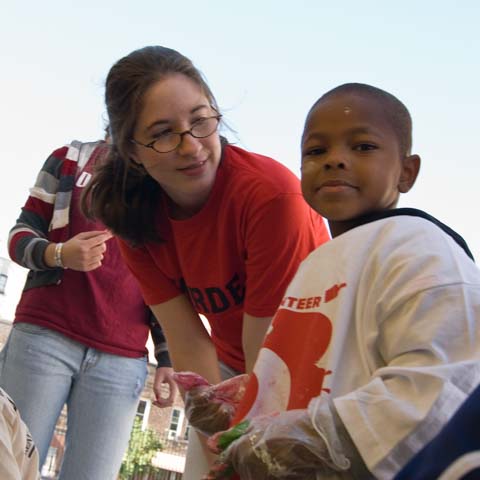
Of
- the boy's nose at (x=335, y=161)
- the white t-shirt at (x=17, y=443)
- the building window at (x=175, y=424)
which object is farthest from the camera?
the building window at (x=175, y=424)

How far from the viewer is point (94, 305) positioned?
2.94 meters

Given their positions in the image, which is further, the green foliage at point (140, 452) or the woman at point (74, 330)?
the green foliage at point (140, 452)

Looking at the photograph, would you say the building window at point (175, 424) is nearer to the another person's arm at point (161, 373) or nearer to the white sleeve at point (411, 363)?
the another person's arm at point (161, 373)

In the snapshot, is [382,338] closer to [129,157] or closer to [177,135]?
[177,135]

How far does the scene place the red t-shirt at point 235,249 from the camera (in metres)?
2.08

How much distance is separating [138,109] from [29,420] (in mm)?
1196

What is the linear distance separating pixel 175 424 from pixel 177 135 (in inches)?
1043

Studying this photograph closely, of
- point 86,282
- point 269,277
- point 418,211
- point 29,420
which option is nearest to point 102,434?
point 29,420

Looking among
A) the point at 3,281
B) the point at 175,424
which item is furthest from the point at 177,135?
the point at 175,424

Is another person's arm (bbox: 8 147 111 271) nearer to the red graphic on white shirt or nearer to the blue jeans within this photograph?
the blue jeans

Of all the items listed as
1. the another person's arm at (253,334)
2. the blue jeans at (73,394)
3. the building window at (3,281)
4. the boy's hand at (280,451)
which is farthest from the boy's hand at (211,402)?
the building window at (3,281)

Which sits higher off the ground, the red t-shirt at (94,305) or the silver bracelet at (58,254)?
the silver bracelet at (58,254)

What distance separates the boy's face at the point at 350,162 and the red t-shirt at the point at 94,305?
1501mm

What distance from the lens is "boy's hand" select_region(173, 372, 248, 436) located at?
1.71 meters
